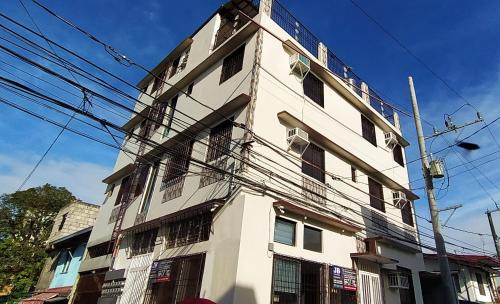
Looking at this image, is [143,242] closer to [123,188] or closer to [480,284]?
[123,188]

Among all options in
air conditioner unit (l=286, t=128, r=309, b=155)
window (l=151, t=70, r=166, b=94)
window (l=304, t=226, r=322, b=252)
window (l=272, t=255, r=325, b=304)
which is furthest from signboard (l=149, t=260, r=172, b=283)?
window (l=151, t=70, r=166, b=94)

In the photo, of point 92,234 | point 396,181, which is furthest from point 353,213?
point 92,234

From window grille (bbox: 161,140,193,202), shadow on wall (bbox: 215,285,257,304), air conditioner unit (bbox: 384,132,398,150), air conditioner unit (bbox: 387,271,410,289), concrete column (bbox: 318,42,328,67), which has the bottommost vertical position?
shadow on wall (bbox: 215,285,257,304)

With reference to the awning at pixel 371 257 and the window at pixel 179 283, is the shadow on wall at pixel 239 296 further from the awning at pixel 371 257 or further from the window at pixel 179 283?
the awning at pixel 371 257

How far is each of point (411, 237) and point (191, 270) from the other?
1211 cm

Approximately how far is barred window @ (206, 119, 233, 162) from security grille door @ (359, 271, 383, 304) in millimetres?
6675

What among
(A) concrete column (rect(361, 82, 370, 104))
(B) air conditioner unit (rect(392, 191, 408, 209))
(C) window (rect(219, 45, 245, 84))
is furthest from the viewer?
(A) concrete column (rect(361, 82, 370, 104))

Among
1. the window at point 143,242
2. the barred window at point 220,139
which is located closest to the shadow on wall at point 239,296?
the barred window at point 220,139

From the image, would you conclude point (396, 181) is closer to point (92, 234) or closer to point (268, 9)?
point (268, 9)

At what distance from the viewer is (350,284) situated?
11141 millimetres

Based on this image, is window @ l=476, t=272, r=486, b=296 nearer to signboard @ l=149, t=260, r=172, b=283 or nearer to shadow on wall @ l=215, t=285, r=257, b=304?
shadow on wall @ l=215, t=285, r=257, b=304

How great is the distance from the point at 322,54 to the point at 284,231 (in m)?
9.04

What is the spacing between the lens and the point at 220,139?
11.5 m

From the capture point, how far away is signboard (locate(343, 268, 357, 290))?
11.0m
